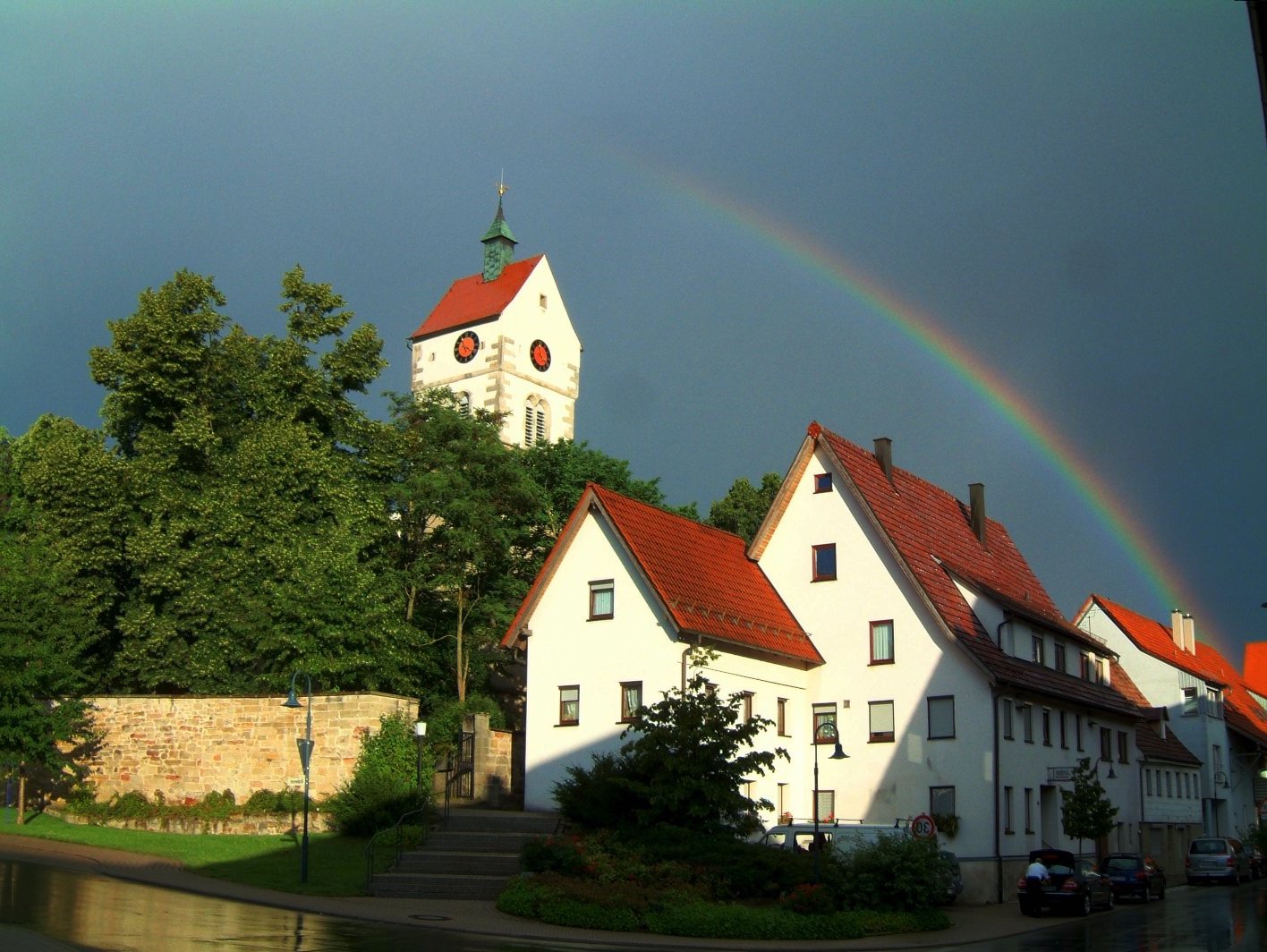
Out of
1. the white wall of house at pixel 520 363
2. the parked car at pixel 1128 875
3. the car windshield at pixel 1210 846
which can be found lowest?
the car windshield at pixel 1210 846

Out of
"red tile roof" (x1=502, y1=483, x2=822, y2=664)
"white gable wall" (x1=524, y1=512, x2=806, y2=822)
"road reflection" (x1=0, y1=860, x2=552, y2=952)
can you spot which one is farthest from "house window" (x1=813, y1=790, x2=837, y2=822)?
"road reflection" (x1=0, y1=860, x2=552, y2=952)

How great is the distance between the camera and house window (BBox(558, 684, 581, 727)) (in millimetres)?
41156

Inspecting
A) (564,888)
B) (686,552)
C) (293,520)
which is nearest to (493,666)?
(293,520)

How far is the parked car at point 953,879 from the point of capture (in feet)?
112

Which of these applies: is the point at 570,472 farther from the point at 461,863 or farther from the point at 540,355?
the point at 540,355

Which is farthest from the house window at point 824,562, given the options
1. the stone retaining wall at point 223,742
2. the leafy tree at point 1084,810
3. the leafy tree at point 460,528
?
the stone retaining wall at point 223,742

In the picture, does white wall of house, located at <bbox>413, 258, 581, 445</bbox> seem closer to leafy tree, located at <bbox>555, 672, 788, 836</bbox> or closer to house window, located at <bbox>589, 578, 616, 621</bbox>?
house window, located at <bbox>589, 578, 616, 621</bbox>

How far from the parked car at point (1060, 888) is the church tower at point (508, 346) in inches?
2747

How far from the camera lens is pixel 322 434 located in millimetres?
52719

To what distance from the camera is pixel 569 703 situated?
4141 centimetres

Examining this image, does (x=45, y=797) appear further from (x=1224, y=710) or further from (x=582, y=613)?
(x=1224, y=710)

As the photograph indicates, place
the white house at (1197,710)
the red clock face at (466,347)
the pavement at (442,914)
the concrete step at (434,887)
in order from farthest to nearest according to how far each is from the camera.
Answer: the red clock face at (466,347), the white house at (1197,710), the concrete step at (434,887), the pavement at (442,914)

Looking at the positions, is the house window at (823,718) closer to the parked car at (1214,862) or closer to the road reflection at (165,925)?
the parked car at (1214,862)

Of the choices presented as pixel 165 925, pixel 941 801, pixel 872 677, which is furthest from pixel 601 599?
pixel 165 925
